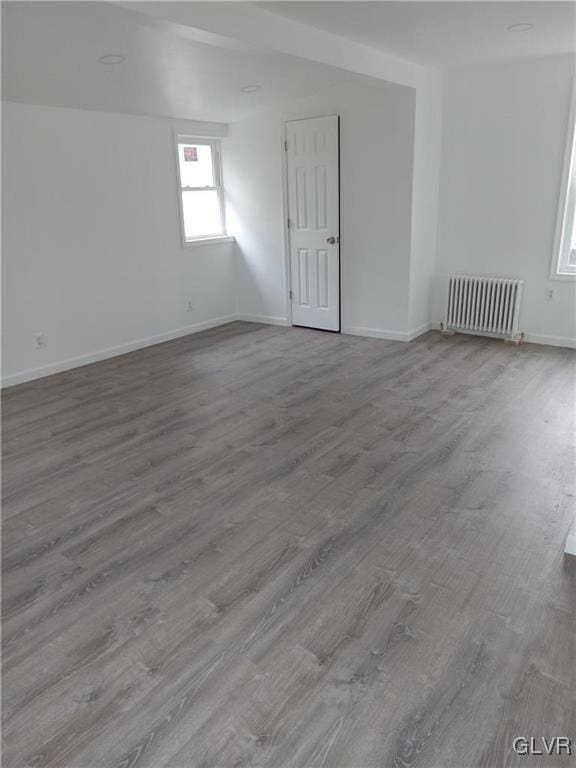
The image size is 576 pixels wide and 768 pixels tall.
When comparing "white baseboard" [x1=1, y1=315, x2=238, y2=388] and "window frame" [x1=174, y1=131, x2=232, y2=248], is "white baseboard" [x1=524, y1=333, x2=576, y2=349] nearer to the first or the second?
"white baseboard" [x1=1, y1=315, x2=238, y2=388]

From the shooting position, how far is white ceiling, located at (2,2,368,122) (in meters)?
3.01

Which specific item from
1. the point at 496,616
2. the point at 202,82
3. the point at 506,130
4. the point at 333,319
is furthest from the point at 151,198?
the point at 496,616

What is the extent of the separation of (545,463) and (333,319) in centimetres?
324

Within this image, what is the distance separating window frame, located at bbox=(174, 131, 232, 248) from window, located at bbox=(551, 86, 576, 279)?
3.52 meters

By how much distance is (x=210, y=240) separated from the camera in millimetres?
6320

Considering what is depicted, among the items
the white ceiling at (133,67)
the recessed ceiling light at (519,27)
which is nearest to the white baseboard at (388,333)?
the white ceiling at (133,67)

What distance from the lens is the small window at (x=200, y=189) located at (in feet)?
19.9

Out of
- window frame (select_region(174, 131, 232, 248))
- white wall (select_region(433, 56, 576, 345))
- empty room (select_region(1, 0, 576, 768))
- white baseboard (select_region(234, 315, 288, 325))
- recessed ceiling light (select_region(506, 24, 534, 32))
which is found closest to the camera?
empty room (select_region(1, 0, 576, 768))

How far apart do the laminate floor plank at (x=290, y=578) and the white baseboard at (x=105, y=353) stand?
598 millimetres

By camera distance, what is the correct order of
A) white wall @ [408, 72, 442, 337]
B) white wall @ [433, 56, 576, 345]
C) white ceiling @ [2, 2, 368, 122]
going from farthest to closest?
white wall @ [408, 72, 442, 337] < white wall @ [433, 56, 576, 345] < white ceiling @ [2, 2, 368, 122]

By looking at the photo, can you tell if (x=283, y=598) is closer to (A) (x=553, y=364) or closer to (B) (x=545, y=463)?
(B) (x=545, y=463)

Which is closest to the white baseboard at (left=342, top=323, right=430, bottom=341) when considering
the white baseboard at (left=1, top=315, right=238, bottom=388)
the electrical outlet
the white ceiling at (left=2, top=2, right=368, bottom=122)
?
the white baseboard at (left=1, top=315, right=238, bottom=388)

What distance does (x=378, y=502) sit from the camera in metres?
2.83

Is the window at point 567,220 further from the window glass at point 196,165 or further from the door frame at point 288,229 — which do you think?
the window glass at point 196,165
